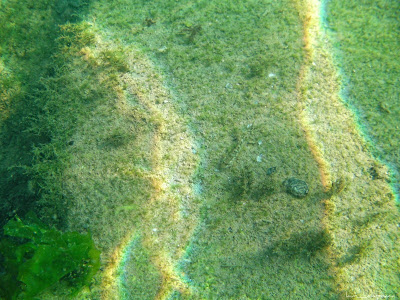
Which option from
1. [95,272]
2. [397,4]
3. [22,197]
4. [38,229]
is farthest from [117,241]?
[397,4]

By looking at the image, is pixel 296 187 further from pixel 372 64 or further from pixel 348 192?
pixel 372 64

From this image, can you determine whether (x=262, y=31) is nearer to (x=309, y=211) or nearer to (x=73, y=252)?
(x=309, y=211)

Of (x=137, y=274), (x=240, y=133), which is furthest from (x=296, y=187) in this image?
(x=137, y=274)

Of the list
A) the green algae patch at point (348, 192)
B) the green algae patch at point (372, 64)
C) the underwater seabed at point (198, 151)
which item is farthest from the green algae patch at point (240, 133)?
the green algae patch at point (372, 64)

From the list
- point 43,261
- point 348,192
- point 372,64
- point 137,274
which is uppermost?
point 43,261

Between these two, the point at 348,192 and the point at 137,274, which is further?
the point at 348,192

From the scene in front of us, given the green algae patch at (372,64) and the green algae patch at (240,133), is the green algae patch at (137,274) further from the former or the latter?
the green algae patch at (372,64)
